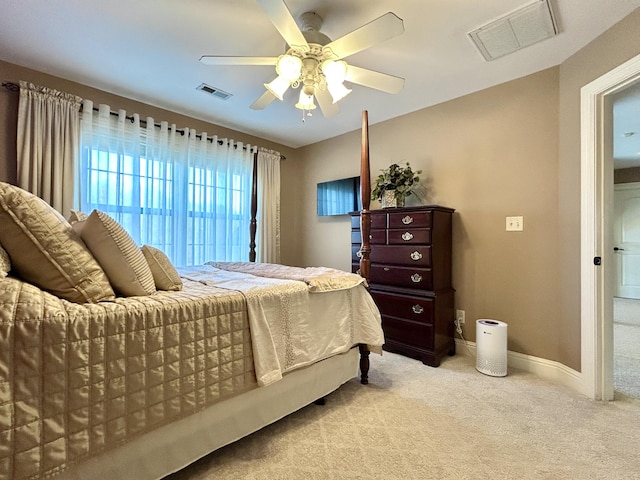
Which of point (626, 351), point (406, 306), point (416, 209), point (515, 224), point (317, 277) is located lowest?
point (626, 351)

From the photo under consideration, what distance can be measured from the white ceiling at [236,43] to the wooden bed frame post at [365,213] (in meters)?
0.62

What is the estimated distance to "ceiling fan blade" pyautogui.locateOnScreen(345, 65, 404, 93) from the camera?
1.88 m

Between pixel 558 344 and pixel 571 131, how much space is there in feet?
5.28

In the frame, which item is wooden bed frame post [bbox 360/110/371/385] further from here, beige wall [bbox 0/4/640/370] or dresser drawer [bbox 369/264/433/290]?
beige wall [bbox 0/4/640/370]

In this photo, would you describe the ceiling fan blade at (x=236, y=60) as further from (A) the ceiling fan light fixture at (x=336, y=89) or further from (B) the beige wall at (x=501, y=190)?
(B) the beige wall at (x=501, y=190)

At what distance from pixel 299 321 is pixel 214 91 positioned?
90.6 inches

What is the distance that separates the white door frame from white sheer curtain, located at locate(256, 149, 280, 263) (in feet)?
10.3

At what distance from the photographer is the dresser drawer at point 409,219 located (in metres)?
2.64

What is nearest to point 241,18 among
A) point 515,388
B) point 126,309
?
→ point 126,309

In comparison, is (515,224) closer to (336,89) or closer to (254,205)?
(336,89)

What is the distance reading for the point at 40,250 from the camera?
1.06 meters

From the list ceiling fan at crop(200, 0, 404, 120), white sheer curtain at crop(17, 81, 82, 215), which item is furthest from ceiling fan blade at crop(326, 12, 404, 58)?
white sheer curtain at crop(17, 81, 82, 215)

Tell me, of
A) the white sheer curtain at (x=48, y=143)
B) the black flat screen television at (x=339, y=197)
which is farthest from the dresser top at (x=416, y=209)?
the white sheer curtain at (x=48, y=143)

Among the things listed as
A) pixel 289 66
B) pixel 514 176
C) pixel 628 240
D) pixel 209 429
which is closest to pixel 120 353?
pixel 209 429
